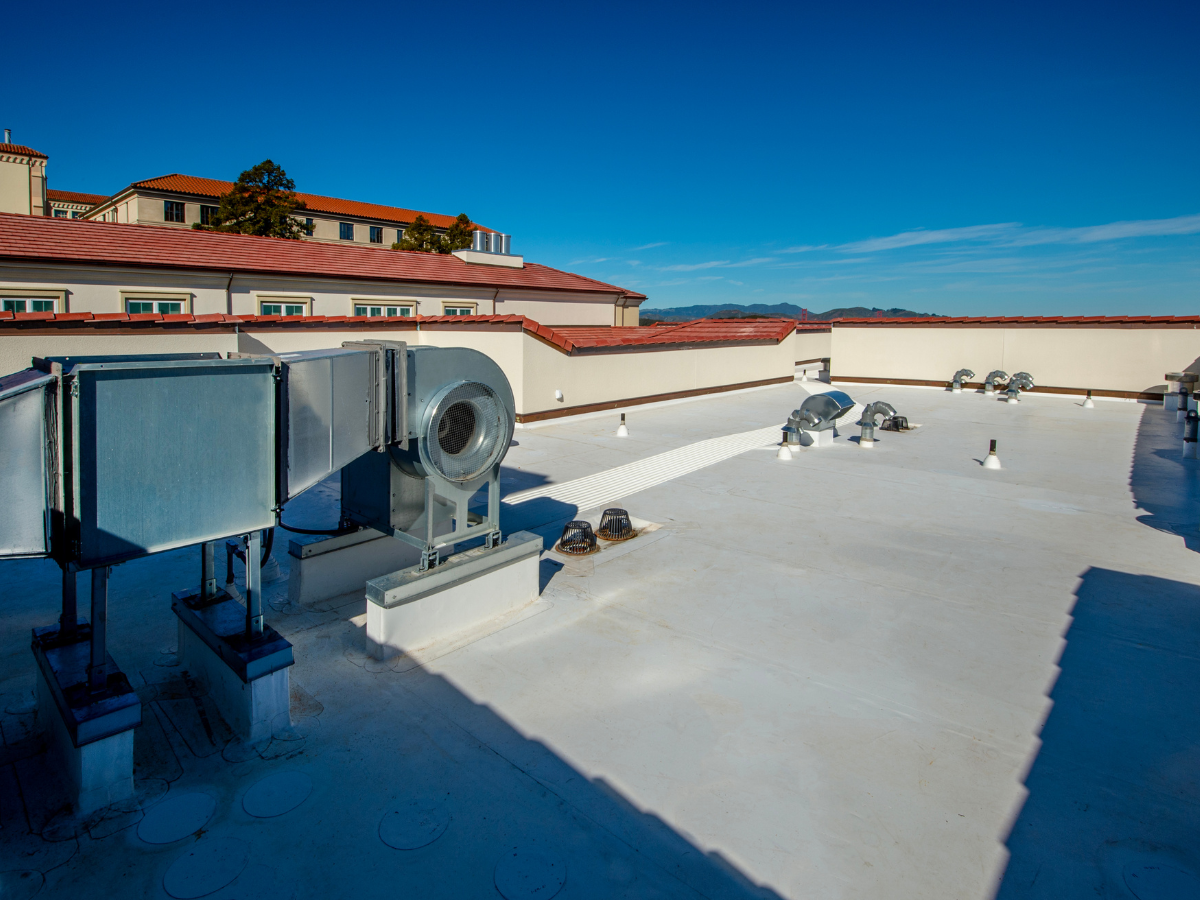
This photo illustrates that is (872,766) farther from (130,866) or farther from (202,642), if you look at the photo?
(202,642)

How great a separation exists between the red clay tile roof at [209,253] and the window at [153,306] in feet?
3.07

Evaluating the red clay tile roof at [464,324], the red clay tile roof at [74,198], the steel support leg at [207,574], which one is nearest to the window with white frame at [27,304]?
the red clay tile roof at [464,324]

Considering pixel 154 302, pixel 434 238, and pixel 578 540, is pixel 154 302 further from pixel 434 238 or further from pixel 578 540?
pixel 434 238

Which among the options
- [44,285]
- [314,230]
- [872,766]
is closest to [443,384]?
[872,766]

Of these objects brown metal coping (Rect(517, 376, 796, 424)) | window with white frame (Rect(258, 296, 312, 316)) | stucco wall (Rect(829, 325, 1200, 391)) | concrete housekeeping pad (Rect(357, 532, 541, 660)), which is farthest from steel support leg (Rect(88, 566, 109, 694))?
stucco wall (Rect(829, 325, 1200, 391))

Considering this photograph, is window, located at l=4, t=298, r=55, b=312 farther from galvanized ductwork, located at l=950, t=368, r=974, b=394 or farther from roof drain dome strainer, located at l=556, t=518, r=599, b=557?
galvanized ductwork, located at l=950, t=368, r=974, b=394

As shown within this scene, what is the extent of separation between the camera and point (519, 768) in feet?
14.5

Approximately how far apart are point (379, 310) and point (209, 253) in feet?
16.0

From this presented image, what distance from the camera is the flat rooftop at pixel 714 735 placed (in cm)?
364

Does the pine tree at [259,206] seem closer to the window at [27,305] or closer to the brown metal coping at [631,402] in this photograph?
the window at [27,305]

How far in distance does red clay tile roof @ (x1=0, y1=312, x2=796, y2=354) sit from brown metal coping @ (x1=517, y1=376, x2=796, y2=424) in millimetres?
1612

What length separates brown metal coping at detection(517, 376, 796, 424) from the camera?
18.7 m

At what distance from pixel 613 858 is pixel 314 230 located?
6136 cm

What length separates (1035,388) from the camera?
88.7 feet
